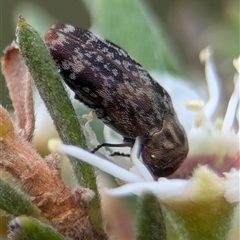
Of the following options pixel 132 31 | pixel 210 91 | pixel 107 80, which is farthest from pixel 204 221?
pixel 132 31

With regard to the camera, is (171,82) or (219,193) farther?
(171,82)

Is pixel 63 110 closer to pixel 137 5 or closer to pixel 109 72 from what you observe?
pixel 109 72

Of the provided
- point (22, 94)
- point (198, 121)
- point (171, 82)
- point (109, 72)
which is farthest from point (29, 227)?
point (171, 82)

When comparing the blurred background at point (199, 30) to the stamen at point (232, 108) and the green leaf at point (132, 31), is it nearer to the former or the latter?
the green leaf at point (132, 31)

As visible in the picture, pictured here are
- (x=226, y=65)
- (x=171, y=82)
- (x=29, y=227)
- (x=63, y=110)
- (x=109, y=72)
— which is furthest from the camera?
(x=226, y=65)

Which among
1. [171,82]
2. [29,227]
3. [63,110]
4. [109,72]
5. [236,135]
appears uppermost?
[171,82]

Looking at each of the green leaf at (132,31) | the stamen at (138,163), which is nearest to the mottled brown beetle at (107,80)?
the stamen at (138,163)

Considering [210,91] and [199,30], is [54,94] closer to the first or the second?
[210,91]

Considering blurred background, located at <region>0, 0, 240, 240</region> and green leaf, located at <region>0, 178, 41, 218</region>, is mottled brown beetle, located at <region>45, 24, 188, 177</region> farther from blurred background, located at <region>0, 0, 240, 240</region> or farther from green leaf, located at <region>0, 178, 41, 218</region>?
blurred background, located at <region>0, 0, 240, 240</region>
